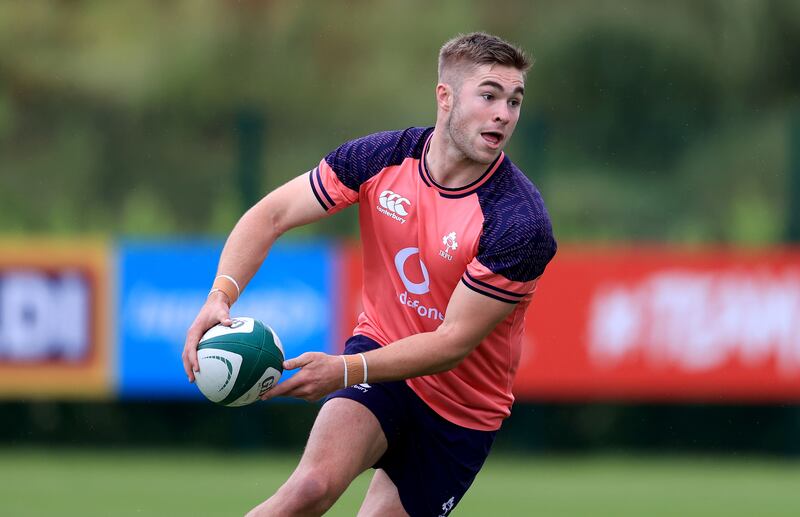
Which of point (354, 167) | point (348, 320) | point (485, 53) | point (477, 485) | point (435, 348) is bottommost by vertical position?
point (477, 485)

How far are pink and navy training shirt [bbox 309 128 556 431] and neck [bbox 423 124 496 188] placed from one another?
0.11ft

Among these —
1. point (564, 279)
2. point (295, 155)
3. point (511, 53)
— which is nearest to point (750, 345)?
point (564, 279)

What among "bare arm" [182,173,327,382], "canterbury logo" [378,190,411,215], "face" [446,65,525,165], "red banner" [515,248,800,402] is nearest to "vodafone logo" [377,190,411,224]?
"canterbury logo" [378,190,411,215]

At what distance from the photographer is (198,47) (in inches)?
824

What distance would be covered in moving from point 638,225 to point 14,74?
401 inches

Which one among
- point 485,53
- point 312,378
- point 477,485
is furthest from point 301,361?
point 477,485

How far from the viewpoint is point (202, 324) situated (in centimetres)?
583

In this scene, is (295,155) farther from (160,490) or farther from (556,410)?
(160,490)

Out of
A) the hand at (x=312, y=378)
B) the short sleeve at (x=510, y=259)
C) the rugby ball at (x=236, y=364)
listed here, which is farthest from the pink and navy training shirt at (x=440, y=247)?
the rugby ball at (x=236, y=364)

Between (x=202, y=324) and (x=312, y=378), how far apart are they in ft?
1.77

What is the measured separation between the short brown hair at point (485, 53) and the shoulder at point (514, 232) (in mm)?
516

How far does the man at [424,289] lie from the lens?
5848 millimetres

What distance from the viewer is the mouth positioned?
5957 mm

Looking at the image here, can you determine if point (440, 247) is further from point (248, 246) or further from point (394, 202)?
point (248, 246)
